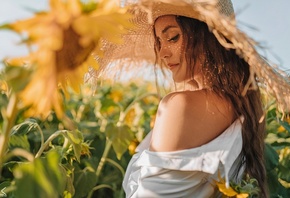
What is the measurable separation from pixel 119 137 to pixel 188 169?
24.7 inches

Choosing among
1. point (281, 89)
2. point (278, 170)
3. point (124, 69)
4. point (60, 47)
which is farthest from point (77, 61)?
point (278, 170)

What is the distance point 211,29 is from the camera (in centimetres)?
118

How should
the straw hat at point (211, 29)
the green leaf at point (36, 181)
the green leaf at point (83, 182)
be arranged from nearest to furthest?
the green leaf at point (36, 181) → the straw hat at point (211, 29) → the green leaf at point (83, 182)

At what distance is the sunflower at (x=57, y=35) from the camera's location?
0.73 m

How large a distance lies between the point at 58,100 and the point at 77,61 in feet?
0.24

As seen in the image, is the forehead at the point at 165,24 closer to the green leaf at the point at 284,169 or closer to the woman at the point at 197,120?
the woman at the point at 197,120

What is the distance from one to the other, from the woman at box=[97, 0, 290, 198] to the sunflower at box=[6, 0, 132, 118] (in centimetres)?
66

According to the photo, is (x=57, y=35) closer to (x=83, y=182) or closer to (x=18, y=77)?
(x=18, y=77)

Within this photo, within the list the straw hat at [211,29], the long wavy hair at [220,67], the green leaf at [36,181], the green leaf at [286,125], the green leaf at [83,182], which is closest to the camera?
the green leaf at [36,181]

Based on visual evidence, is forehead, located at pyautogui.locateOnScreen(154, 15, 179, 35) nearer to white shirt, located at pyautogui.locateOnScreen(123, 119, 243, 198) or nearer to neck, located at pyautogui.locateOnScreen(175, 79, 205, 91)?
neck, located at pyautogui.locateOnScreen(175, 79, 205, 91)

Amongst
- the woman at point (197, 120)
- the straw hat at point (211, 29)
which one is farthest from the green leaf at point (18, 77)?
the woman at point (197, 120)

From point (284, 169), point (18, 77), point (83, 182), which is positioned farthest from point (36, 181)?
point (284, 169)

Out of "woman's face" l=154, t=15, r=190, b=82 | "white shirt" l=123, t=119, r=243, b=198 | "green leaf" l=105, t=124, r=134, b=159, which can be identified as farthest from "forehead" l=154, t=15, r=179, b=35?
"green leaf" l=105, t=124, r=134, b=159

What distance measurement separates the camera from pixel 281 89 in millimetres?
1301
